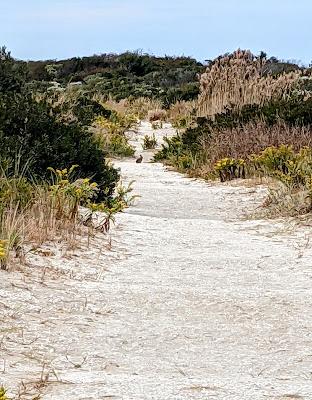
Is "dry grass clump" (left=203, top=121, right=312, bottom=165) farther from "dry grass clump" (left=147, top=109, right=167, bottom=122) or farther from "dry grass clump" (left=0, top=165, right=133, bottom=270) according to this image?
"dry grass clump" (left=147, top=109, right=167, bottom=122)

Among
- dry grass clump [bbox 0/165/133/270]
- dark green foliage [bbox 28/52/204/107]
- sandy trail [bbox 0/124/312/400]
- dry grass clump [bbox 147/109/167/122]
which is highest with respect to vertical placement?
dark green foliage [bbox 28/52/204/107]

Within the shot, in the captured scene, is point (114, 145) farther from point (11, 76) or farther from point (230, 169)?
point (11, 76)

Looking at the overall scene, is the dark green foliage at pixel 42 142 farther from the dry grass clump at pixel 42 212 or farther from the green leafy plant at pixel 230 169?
the green leafy plant at pixel 230 169

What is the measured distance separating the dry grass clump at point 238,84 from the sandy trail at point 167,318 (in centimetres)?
1008

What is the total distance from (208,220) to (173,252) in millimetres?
1789

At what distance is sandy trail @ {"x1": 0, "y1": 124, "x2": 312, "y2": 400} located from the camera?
2932 millimetres

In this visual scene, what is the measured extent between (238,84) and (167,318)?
13.5 m

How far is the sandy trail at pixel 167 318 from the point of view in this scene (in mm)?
2932

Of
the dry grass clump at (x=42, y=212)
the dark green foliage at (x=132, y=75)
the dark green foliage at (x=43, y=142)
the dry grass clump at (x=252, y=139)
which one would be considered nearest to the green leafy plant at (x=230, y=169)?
the dry grass clump at (x=252, y=139)

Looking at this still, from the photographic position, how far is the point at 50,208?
5.70m

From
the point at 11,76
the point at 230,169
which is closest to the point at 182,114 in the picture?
the point at 230,169

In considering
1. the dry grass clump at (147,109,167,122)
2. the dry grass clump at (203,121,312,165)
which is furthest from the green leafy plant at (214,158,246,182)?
the dry grass clump at (147,109,167,122)

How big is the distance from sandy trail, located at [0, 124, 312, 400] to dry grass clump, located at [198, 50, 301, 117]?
1008cm

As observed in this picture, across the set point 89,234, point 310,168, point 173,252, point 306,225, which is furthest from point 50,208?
point 310,168
